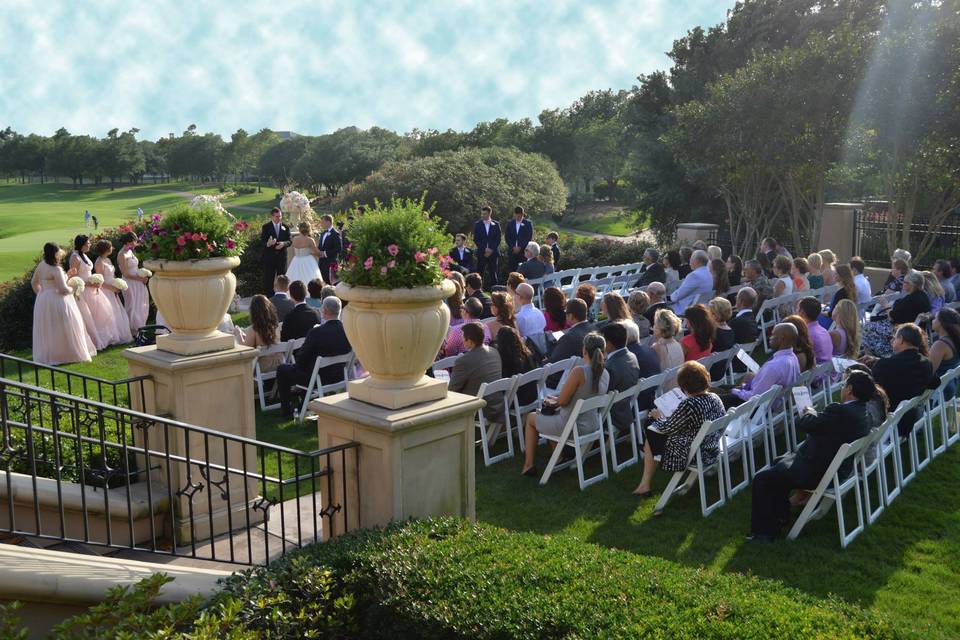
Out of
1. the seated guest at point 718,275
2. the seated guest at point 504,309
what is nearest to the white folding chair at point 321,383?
the seated guest at point 504,309

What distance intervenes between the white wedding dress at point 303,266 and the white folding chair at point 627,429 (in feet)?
28.9

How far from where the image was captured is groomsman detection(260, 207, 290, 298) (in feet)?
56.5

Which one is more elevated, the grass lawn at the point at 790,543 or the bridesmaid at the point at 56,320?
the bridesmaid at the point at 56,320

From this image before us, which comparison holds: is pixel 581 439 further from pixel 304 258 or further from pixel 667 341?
pixel 304 258

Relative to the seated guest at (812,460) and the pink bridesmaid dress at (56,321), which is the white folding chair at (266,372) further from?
the seated guest at (812,460)

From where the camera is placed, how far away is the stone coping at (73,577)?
444 centimetres

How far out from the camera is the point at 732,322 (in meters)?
10.0

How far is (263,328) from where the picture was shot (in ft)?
33.6

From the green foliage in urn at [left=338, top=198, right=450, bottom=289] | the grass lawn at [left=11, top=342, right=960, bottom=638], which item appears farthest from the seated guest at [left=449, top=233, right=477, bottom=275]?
the green foliage in urn at [left=338, top=198, right=450, bottom=289]

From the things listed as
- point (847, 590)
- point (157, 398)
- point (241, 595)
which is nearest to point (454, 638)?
point (241, 595)

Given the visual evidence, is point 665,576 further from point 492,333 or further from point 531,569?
point 492,333

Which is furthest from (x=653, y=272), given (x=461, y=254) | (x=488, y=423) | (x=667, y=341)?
(x=488, y=423)

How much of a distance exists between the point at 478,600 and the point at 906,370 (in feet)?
17.6

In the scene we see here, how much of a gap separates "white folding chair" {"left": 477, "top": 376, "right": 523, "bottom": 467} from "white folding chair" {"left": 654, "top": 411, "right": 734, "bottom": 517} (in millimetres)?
1725
